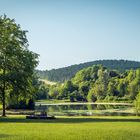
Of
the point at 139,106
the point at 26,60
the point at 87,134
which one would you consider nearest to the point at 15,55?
the point at 26,60

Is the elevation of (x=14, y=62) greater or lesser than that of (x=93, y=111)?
greater

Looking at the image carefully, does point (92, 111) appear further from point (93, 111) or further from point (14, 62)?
point (14, 62)

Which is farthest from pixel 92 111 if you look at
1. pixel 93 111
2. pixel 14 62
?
pixel 14 62

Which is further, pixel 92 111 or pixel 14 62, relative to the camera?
pixel 92 111

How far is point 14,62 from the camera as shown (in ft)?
228

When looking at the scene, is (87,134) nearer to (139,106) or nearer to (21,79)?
(21,79)

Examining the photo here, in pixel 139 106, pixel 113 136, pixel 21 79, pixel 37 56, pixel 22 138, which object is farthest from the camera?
pixel 139 106

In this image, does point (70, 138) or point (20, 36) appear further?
point (20, 36)

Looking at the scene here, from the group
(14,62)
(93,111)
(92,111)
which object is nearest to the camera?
(14,62)

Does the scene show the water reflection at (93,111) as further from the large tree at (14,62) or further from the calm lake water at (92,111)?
the large tree at (14,62)

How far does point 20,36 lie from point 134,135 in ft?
133

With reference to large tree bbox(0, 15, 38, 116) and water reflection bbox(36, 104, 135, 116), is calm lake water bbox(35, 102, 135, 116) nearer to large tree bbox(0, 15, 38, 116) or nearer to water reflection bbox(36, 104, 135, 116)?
water reflection bbox(36, 104, 135, 116)

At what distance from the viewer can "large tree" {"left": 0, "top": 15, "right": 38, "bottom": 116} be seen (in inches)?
2686

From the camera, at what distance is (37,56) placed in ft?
242
